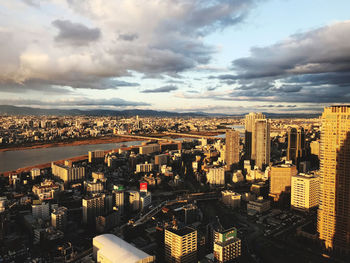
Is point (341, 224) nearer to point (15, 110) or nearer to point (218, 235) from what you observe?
A: point (218, 235)

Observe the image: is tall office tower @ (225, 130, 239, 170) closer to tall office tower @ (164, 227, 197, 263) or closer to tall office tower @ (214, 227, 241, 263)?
tall office tower @ (214, 227, 241, 263)

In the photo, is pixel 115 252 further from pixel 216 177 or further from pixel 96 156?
pixel 96 156

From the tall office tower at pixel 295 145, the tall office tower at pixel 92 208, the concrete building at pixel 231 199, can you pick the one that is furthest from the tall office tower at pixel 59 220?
the tall office tower at pixel 295 145

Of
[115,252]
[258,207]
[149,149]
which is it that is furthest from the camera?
[149,149]

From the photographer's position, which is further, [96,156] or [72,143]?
[72,143]

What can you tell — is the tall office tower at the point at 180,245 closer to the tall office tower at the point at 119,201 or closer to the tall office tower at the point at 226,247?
the tall office tower at the point at 226,247

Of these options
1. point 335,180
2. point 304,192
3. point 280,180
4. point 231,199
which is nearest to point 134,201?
point 231,199
